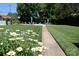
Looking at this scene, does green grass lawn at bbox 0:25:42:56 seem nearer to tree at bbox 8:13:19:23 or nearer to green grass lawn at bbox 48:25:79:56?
tree at bbox 8:13:19:23

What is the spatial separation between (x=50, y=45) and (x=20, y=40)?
776 millimetres

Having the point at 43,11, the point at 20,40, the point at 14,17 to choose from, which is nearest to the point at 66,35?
the point at 43,11

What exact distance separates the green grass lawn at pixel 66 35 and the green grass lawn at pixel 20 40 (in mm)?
430

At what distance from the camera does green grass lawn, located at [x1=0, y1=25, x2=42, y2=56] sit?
4.98 metres

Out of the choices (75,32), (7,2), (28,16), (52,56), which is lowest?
(52,56)

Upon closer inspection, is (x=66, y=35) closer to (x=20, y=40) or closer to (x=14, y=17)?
(x=20, y=40)

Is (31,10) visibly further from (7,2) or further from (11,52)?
(11,52)

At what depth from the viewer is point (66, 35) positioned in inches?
219

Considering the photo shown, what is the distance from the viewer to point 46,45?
5344 millimetres

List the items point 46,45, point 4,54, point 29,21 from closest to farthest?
point 4,54
point 46,45
point 29,21

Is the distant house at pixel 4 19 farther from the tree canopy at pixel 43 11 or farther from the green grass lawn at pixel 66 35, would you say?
the green grass lawn at pixel 66 35

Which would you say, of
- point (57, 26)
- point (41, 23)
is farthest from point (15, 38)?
point (57, 26)

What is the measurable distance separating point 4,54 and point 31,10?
1.46 m

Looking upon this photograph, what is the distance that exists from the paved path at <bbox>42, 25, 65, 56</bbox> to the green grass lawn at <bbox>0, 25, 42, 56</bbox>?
13 centimetres
